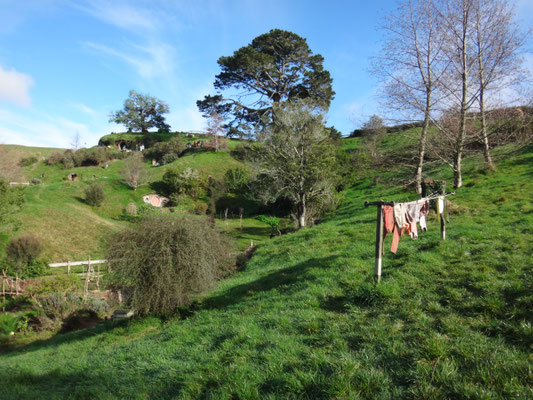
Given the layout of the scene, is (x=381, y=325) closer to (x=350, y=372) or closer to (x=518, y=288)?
(x=350, y=372)

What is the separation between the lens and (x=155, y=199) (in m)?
38.5

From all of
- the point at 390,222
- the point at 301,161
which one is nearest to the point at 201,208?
the point at 301,161

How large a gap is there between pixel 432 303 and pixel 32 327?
51.6 ft

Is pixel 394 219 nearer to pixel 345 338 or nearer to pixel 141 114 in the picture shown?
pixel 345 338

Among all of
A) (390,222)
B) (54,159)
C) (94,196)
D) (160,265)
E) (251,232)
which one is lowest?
(251,232)

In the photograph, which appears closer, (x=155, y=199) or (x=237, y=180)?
(x=155, y=199)

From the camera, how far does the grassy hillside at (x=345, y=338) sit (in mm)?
3330

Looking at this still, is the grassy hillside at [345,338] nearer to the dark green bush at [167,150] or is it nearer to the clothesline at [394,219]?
the clothesline at [394,219]

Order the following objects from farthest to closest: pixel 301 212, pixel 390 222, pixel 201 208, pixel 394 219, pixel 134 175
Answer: pixel 134 175 < pixel 201 208 < pixel 301 212 < pixel 394 219 < pixel 390 222

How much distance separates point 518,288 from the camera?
4.88 m

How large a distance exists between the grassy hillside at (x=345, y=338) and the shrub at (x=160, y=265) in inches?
22.2

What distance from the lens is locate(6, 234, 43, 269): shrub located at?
18.2 meters

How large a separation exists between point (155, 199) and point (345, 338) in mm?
37493

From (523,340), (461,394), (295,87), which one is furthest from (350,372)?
(295,87)
